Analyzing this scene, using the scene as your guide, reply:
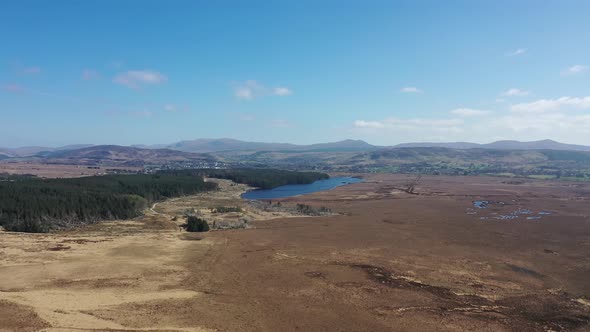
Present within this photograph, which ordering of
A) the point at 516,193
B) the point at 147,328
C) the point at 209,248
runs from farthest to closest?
1. the point at 516,193
2. the point at 209,248
3. the point at 147,328

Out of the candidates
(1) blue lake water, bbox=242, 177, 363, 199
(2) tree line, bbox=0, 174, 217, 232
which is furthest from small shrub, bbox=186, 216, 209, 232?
(1) blue lake water, bbox=242, 177, 363, 199

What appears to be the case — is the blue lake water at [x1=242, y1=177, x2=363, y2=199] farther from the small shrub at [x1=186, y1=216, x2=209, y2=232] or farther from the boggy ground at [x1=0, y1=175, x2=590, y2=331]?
the small shrub at [x1=186, y1=216, x2=209, y2=232]

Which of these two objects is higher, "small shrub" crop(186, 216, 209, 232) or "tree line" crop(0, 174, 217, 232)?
"tree line" crop(0, 174, 217, 232)

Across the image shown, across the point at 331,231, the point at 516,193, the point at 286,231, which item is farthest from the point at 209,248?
the point at 516,193

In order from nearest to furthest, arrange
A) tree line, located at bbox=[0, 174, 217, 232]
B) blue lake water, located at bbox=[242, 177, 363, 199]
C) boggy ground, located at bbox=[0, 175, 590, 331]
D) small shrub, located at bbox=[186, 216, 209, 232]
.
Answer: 1. boggy ground, located at bbox=[0, 175, 590, 331]
2. tree line, located at bbox=[0, 174, 217, 232]
3. small shrub, located at bbox=[186, 216, 209, 232]
4. blue lake water, located at bbox=[242, 177, 363, 199]

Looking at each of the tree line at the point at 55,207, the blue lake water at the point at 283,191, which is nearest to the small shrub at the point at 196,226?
the tree line at the point at 55,207

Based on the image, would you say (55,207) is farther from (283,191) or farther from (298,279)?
(283,191)

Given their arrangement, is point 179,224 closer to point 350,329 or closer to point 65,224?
point 65,224

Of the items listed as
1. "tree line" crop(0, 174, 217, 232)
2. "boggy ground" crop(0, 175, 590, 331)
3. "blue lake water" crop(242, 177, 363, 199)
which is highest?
"tree line" crop(0, 174, 217, 232)
